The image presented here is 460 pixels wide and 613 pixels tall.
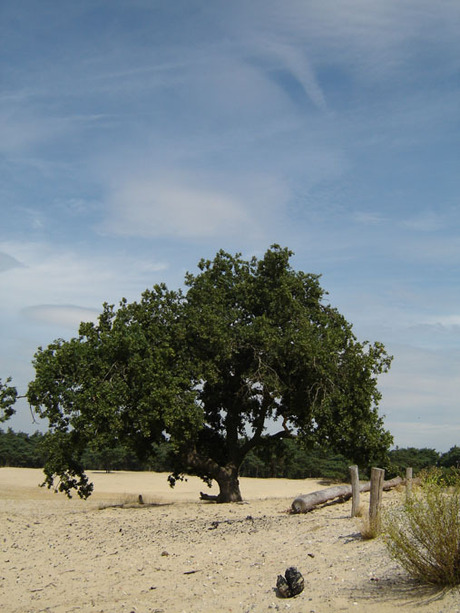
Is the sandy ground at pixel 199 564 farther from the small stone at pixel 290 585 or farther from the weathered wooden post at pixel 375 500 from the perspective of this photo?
the weathered wooden post at pixel 375 500

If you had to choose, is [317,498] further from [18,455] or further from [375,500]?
[18,455]

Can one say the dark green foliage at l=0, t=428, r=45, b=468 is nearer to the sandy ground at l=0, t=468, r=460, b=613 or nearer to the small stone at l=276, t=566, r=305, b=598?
the sandy ground at l=0, t=468, r=460, b=613

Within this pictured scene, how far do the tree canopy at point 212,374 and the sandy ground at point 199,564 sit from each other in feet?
8.87

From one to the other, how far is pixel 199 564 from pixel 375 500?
3866 mm

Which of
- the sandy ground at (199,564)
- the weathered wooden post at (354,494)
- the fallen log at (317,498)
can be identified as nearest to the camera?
the sandy ground at (199,564)

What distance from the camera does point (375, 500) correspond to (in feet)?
43.0

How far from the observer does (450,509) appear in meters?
8.98

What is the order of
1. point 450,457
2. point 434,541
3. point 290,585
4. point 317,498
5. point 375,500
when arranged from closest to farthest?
point 434,541
point 290,585
point 375,500
point 317,498
point 450,457

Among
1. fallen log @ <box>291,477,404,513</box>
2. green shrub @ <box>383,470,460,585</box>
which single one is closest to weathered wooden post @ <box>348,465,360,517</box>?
fallen log @ <box>291,477,404,513</box>

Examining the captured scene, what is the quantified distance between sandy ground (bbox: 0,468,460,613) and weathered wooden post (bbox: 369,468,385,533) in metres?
0.46

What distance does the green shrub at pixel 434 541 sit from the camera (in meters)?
8.59

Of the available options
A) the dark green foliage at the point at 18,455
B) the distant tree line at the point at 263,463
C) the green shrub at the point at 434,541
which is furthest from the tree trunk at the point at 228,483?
the dark green foliage at the point at 18,455

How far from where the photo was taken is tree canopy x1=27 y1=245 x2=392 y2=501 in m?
20.0

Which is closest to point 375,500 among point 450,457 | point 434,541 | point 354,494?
point 354,494
